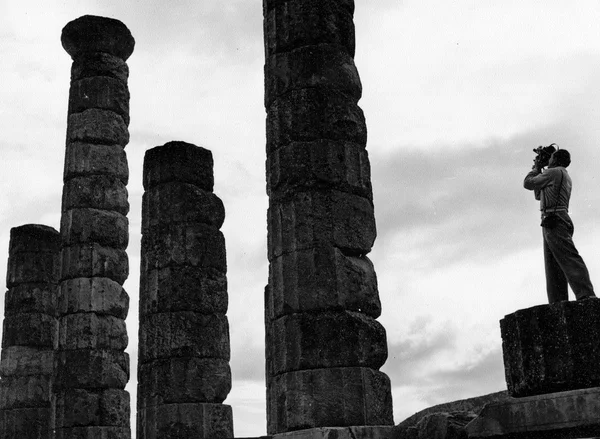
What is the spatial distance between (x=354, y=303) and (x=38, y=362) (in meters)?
10.4

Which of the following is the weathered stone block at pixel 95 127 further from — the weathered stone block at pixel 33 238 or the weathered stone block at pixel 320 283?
the weathered stone block at pixel 320 283

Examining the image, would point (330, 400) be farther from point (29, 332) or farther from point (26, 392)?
point (29, 332)

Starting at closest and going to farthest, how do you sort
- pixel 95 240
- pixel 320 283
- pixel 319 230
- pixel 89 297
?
pixel 320 283, pixel 319 230, pixel 89 297, pixel 95 240

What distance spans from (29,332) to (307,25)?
1051cm

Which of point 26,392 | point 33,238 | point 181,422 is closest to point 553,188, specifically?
point 181,422

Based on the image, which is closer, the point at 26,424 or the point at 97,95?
the point at 26,424

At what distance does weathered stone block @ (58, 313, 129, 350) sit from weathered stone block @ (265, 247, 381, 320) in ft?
23.7

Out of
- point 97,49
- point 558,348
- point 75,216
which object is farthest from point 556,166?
point 97,49

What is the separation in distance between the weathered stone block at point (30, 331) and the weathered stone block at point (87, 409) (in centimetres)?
263

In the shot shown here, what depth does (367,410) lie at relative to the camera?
8492mm

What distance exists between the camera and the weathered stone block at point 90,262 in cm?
1585

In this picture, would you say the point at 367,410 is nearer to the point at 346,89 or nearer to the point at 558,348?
the point at 558,348

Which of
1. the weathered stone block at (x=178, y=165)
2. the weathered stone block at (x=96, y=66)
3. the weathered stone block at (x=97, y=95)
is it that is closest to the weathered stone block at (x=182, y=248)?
the weathered stone block at (x=178, y=165)

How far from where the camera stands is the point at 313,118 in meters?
9.58
